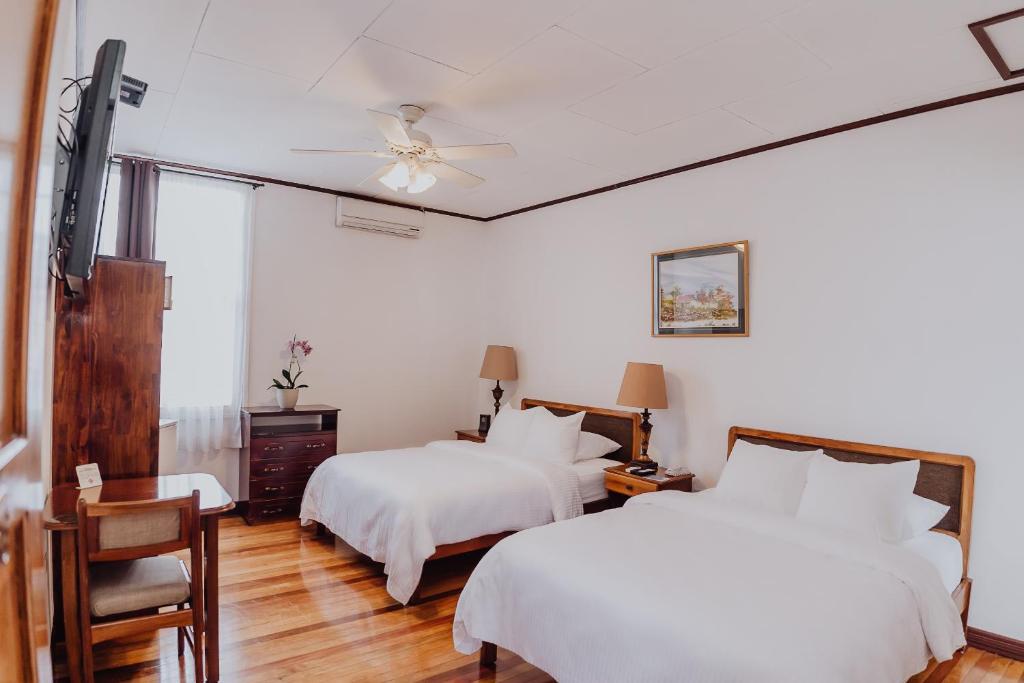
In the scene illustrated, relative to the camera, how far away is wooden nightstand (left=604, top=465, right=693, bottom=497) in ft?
13.1

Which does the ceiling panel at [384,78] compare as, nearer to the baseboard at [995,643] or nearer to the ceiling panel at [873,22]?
the ceiling panel at [873,22]

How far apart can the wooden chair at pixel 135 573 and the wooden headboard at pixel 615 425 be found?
3.19 metres

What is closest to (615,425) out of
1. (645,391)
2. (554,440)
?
(554,440)

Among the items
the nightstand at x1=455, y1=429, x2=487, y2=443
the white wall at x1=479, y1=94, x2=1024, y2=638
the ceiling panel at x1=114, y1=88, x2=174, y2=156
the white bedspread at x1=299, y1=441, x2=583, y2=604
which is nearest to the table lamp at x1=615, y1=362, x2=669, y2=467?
the white wall at x1=479, y1=94, x2=1024, y2=638

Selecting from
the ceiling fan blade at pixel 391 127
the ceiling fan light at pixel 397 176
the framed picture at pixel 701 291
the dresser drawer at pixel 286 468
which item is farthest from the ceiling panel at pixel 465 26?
the dresser drawer at pixel 286 468

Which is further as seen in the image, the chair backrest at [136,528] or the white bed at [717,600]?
the chair backrest at [136,528]

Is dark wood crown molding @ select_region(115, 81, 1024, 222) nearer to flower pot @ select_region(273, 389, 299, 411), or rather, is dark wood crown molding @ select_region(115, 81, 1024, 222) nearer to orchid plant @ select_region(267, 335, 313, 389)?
orchid plant @ select_region(267, 335, 313, 389)

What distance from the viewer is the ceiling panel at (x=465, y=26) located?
2.42 metres

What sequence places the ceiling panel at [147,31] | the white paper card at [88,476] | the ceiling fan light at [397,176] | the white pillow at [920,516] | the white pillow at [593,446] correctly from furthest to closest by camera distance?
the white pillow at [593,446]
the ceiling fan light at [397,176]
the white pillow at [920,516]
the white paper card at [88,476]
the ceiling panel at [147,31]

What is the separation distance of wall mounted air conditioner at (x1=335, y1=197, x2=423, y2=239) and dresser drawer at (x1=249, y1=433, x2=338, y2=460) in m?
1.95

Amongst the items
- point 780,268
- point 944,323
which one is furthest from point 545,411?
point 944,323

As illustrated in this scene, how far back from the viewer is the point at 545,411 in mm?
5023

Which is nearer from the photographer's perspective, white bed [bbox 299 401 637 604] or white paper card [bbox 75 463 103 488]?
white paper card [bbox 75 463 103 488]

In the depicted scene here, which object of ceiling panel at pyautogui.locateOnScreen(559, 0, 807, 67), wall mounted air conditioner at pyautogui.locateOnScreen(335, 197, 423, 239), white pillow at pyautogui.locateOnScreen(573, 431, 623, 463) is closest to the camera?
ceiling panel at pyautogui.locateOnScreen(559, 0, 807, 67)
